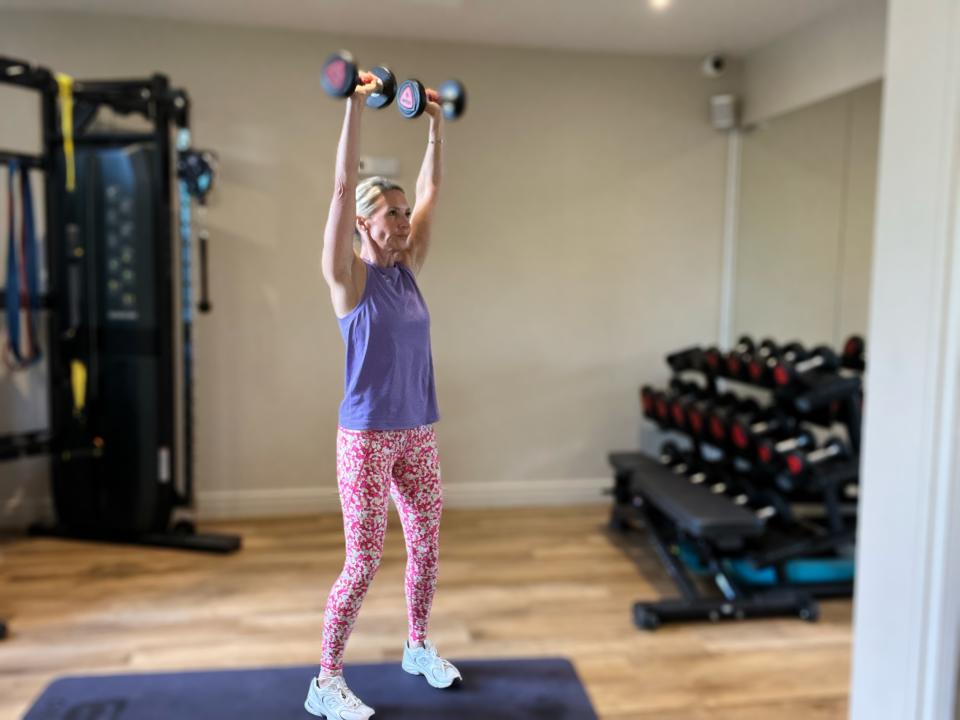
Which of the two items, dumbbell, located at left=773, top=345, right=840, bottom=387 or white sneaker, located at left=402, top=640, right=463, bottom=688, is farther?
dumbbell, located at left=773, top=345, right=840, bottom=387

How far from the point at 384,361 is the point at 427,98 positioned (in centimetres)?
17

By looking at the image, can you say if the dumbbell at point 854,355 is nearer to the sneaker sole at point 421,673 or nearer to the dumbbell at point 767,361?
the dumbbell at point 767,361

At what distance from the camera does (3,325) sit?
3580 mm

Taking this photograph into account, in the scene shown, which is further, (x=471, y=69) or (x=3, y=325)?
(x=3, y=325)

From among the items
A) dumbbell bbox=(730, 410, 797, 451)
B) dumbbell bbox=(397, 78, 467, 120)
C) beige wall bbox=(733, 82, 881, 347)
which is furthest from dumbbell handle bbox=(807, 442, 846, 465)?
dumbbell bbox=(397, 78, 467, 120)

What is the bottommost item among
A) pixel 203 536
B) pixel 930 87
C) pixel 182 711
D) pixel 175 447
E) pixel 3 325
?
pixel 203 536

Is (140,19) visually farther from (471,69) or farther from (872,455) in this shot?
(872,455)

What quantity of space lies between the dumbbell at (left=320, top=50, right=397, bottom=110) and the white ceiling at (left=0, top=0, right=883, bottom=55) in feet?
3.18

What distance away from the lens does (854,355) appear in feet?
10.6

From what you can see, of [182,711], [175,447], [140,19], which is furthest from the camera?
[175,447]

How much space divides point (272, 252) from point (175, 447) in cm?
216

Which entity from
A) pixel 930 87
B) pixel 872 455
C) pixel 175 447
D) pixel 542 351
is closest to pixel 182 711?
pixel 542 351

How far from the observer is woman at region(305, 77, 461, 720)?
479 mm

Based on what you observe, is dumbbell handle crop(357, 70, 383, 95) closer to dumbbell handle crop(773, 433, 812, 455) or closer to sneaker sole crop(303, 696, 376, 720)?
sneaker sole crop(303, 696, 376, 720)
